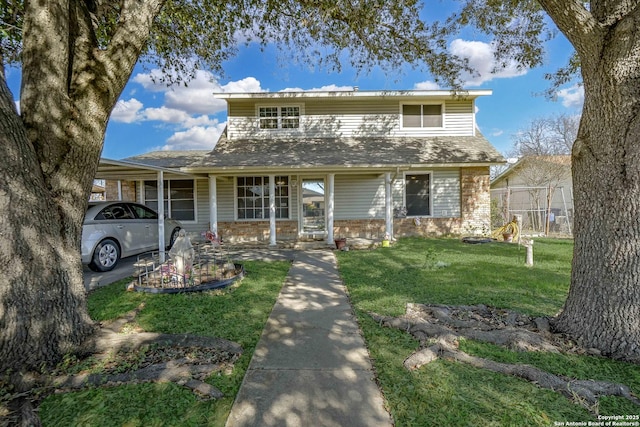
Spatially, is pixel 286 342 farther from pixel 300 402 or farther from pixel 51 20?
pixel 51 20

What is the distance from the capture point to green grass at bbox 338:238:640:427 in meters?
2.27

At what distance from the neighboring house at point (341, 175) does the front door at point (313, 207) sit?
0.13 feet

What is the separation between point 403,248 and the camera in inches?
386

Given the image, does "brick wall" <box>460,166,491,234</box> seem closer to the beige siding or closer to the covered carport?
the beige siding

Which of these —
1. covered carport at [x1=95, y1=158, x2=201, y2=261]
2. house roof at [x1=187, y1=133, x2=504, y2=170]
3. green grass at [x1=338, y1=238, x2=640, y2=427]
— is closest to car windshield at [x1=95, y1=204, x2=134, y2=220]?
covered carport at [x1=95, y1=158, x2=201, y2=261]

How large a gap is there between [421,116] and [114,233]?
11.8 meters

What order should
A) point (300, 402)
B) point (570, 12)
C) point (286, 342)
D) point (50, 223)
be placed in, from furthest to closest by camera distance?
point (286, 342), point (570, 12), point (50, 223), point (300, 402)

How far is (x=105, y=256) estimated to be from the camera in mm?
7258

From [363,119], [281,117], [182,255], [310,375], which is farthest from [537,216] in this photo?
[310,375]

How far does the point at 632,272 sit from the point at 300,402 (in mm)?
3335

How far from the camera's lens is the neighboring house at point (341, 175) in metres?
12.0

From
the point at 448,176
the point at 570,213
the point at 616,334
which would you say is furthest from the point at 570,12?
the point at 570,213

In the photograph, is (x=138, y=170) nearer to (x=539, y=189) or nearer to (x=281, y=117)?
(x=281, y=117)

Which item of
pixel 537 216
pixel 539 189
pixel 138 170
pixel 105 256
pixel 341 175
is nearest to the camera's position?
pixel 105 256
